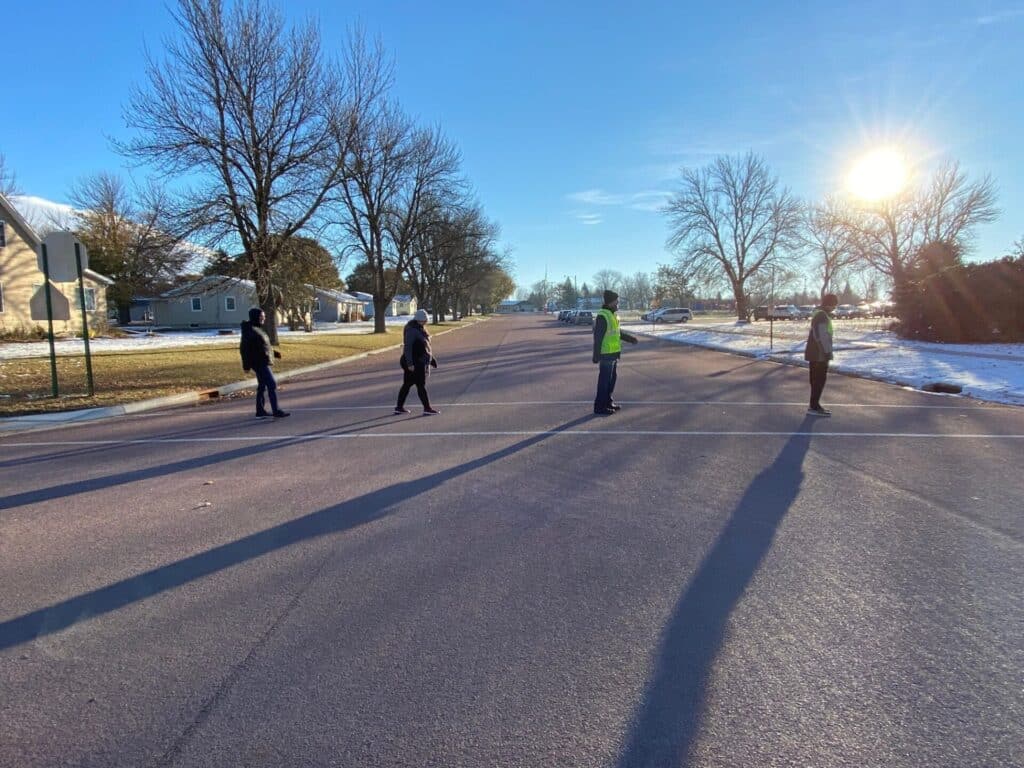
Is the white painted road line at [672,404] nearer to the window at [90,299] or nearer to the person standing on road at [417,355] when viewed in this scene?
the person standing on road at [417,355]

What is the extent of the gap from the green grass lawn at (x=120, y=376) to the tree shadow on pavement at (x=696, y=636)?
11615 mm

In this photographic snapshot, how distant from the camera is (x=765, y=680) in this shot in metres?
2.85

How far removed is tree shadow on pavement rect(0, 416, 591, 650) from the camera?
3.49 meters

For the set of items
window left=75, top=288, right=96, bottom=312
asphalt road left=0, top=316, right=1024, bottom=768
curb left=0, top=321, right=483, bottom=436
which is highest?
window left=75, top=288, right=96, bottom=312

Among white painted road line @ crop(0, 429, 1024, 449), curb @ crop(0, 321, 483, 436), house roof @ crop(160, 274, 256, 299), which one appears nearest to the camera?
white painted road line @ crop(0, 429, 1024, 449)

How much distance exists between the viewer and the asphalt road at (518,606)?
99.3 inches

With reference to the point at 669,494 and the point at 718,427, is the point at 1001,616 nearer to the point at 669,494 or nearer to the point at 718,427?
the point at 669,494

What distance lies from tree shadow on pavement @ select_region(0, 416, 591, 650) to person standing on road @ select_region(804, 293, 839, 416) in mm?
6492

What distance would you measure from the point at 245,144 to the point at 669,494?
Result: 23148 millimetres

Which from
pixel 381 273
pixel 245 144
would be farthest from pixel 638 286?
pixel 245 144

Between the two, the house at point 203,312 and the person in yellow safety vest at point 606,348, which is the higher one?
the house at point 203,312

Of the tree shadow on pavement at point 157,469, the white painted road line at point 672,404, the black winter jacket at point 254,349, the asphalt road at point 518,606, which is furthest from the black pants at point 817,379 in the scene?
the black winter jacket at point 254,349

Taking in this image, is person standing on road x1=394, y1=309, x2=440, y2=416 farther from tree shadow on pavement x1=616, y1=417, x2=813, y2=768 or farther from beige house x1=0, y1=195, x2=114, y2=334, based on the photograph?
beige house x1=0, y1=195, x2=114, y2=334

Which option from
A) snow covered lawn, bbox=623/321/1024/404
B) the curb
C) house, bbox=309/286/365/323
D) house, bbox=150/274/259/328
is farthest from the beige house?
house, bbox=309/286/365/323
